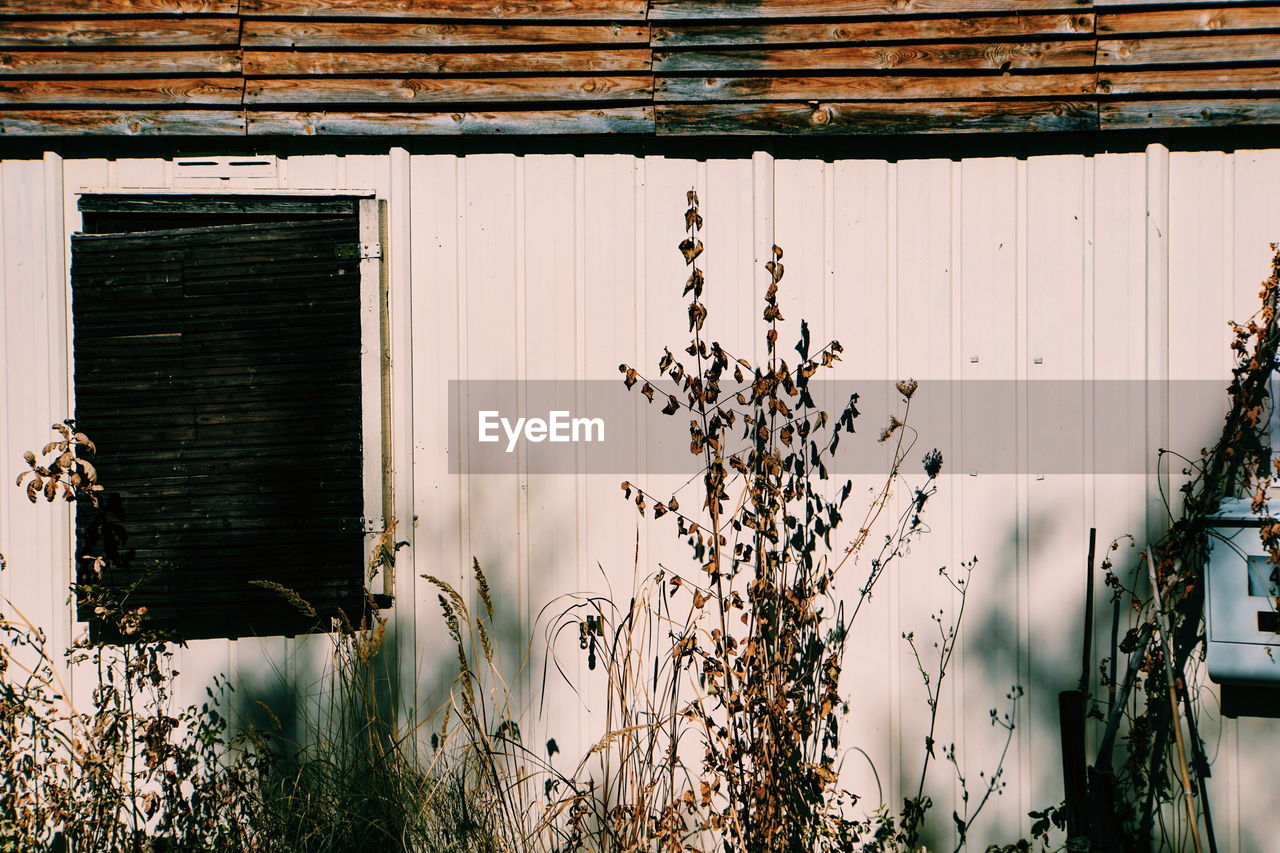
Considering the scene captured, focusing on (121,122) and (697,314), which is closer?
(697,314)

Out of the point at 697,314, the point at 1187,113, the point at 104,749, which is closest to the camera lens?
the point at 104,749

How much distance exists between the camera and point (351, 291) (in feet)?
11.1

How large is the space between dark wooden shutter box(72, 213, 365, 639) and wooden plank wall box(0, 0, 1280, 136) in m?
0.49

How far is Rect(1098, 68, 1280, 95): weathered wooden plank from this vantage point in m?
3.31

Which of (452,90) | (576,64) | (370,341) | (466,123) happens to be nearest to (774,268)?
(576,64)

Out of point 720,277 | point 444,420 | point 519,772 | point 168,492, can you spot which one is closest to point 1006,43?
point 720,277

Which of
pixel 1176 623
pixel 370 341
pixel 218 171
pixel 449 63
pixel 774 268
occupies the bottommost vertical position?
pixel 1176 623

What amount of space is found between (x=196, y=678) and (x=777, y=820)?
6.98 ft

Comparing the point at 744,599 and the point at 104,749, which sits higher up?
the point at 744,599

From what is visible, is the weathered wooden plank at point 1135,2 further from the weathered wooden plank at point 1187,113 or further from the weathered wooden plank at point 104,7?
the weathered wooden plank at point 104,7

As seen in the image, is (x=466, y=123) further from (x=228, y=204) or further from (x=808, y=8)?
(x=808, y=8)

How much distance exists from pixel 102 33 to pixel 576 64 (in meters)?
1.74

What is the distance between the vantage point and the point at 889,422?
11.1ft

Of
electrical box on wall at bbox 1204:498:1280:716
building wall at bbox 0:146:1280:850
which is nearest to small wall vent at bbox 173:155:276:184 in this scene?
building wall at bbox 0:146:1280:850
